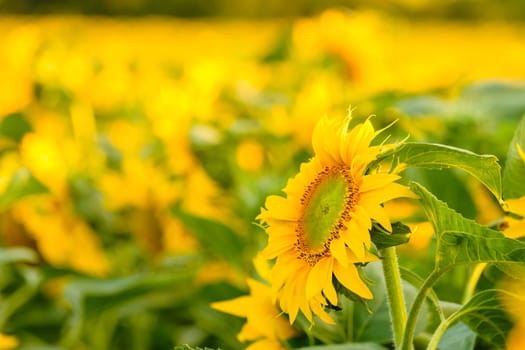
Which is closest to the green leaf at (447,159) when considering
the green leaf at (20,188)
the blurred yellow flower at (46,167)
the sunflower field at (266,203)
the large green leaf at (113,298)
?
the sunflower field at (266,203)

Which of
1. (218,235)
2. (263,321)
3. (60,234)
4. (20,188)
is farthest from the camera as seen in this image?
(60,234)

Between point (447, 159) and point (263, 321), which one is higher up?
point (447, 159)

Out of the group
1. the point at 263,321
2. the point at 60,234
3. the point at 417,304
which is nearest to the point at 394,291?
the point at 417,304

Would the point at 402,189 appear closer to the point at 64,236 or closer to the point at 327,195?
the point at 327,195

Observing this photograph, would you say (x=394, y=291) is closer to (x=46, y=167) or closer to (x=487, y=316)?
(x=487, y=316)

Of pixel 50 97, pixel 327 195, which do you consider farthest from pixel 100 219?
pixel 327 195

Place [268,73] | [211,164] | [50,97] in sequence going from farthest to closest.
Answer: [268,73]
[50,97]
[211,164]

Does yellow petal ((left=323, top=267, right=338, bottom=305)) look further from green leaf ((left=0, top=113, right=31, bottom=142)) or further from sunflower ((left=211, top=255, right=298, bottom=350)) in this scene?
green leaf ((left=0, top=113, right=31, bottom=142))
